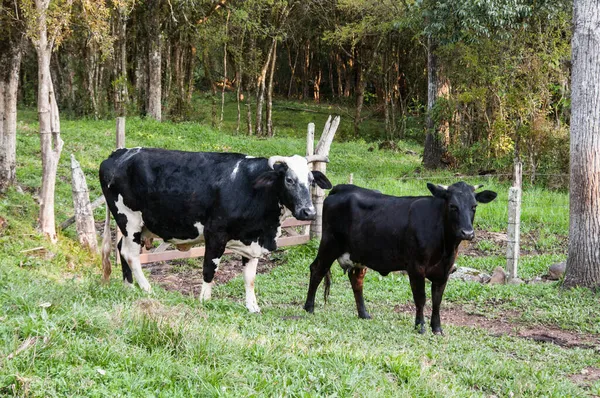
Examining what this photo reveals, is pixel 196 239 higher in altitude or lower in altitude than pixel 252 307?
higher

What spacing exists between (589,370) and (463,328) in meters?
1.70

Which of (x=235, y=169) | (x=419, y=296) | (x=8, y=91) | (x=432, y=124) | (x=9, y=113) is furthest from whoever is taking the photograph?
(x=432, y=124)

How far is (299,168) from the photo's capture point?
Result: 8.67m

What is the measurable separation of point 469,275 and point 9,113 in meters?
8.60

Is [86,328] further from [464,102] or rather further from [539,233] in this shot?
[464,102]

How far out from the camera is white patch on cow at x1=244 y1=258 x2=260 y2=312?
855 centimetres

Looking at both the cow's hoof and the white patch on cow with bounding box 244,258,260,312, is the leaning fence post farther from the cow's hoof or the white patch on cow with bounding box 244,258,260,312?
the cow's hoof

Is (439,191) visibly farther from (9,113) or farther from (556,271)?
(9,113)

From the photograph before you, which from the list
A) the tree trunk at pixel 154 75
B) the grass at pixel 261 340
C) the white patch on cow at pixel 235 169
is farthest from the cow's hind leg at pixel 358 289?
the tree trunk at pixel 154 75

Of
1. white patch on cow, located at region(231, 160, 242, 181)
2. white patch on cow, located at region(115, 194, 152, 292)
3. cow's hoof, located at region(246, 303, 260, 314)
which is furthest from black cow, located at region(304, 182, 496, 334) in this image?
white patch on cow, located at region(115, 194, 152, 292)

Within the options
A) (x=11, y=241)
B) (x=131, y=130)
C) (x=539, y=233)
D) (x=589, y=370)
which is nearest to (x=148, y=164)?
(x=11, y=241)

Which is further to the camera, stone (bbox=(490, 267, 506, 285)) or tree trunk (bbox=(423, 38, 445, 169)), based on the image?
tree trunk (bbox=(423, 38, 445, 169))

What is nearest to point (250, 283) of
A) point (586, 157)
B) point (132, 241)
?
point (132, 241)

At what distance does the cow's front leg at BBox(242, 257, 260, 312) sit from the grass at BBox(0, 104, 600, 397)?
20 centimetres
